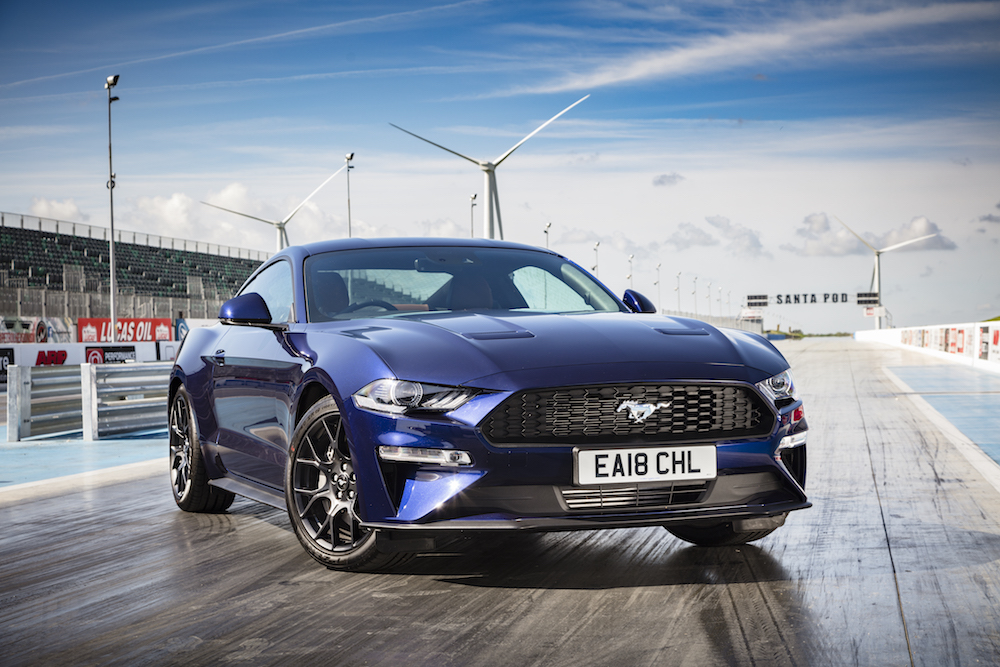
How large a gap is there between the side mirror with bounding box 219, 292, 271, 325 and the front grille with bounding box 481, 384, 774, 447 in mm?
1653

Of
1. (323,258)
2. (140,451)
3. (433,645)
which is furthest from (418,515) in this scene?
(140,451)

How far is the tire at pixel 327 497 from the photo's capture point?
400cm

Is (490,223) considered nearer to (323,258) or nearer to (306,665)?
(323,258)

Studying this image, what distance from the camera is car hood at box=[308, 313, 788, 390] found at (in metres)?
3.68

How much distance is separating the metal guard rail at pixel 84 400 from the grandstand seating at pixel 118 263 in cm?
3910

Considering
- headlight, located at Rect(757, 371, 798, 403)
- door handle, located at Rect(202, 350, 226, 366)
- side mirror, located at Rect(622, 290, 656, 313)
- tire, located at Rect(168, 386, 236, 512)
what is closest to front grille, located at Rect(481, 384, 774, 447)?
headlight, located at Rect(757, 371, 798, 403)

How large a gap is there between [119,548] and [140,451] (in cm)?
463

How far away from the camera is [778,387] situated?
404 cm

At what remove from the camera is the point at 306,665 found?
3027 mm

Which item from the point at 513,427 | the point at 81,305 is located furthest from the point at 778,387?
the point at 81,305

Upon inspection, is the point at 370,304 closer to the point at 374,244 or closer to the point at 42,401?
the point at 374,244

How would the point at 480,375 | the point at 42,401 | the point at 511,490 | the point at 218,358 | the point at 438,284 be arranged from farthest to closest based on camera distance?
the point at 42,401 → the point at 218,358 → the point at 438,284 → the point at 480,375 → the point at 511,490

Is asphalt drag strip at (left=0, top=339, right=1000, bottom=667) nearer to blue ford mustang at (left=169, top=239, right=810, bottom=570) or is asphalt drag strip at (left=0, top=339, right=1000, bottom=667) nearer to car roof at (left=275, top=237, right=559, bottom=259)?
blue ford mustang at (left=169, top=239, right=810, bottom=570)

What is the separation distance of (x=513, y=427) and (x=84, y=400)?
8.06 m
